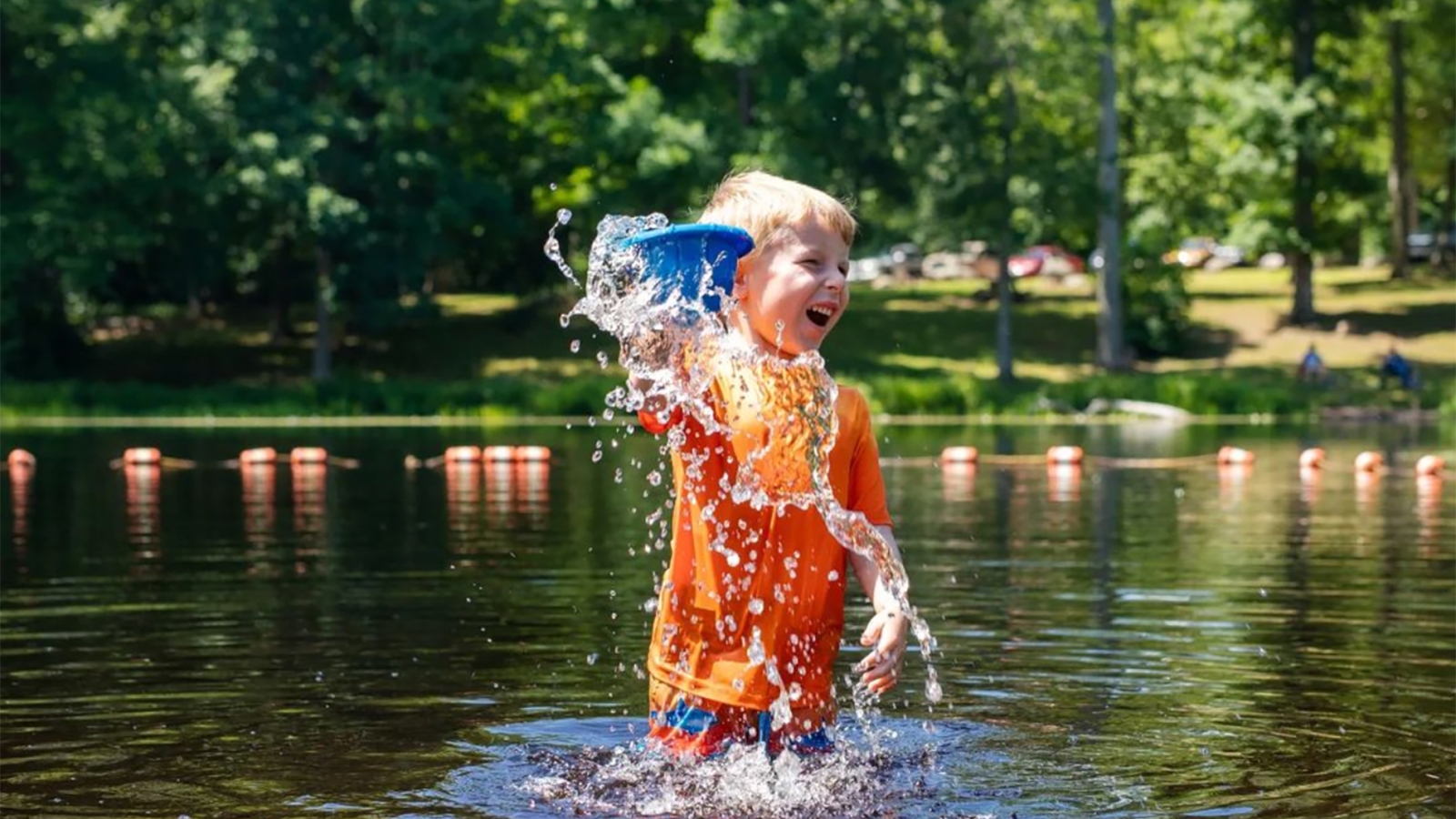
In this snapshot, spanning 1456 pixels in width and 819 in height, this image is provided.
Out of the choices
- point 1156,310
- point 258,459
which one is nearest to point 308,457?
point 258,459

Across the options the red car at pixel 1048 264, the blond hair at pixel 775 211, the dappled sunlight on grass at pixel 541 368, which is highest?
the red car at pixel 1048 264

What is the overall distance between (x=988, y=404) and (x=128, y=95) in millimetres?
20105

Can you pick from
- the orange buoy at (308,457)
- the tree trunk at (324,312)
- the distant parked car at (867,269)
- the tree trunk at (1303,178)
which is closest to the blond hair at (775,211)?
the orange buoy at (308,457)

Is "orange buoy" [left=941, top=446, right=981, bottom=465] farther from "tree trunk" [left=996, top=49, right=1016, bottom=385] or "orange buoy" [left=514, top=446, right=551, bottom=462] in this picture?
"tree trunk" [left=996, top=49, right=1016, bottom=385]

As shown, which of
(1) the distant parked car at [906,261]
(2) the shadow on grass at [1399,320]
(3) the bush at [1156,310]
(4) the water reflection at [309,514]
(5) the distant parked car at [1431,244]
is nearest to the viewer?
(4) the water reflection at [309,514]

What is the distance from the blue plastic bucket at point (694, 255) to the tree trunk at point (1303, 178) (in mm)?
56461

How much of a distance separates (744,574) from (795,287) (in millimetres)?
Result: 946

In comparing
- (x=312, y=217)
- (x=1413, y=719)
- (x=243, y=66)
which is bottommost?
(x=1413, y=719)

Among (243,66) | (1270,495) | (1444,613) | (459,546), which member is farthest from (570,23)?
(1444,613)

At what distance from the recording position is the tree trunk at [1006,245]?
56.3 metres

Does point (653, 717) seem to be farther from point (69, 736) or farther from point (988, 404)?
point (988, 404)

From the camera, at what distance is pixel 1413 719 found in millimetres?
10969

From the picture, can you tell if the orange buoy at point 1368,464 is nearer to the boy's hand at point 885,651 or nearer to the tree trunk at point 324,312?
the boy's hand at point 885,651

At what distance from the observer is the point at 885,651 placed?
7.86m
